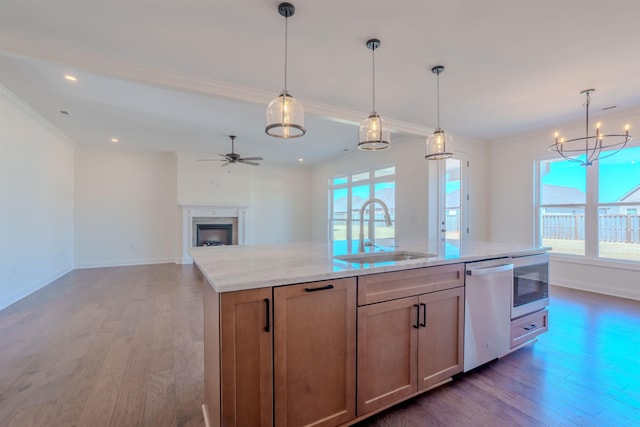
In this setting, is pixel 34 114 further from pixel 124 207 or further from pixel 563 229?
pixel 563 229

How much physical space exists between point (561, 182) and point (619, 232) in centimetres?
107

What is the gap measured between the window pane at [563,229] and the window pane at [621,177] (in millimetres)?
416

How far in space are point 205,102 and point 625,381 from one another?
4.87m

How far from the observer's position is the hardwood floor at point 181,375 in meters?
1.72

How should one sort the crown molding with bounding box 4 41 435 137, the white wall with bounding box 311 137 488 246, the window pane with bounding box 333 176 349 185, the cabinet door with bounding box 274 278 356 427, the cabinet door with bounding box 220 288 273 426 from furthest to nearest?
the window pane with bounding box 333 176 349 185
the white wall with bounding box 311 137 488 246
the crown molding with bounding box 4 41 435 137
the cabinet door with bounding box 274 278 356 427
the cabinet door with bounding box 220 288 273 426

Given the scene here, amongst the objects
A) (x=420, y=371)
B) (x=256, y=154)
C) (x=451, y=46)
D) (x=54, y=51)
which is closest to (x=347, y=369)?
(x=420, y=371)

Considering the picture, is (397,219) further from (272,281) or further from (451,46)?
(272,281)

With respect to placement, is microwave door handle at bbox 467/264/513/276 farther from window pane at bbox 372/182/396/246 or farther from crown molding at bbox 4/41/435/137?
window pane at bbox 372/182/396/246

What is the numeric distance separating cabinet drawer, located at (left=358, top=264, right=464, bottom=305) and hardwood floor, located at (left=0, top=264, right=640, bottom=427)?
0.74m

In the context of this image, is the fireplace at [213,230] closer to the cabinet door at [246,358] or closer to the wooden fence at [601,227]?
the cabinet door at [246,358]

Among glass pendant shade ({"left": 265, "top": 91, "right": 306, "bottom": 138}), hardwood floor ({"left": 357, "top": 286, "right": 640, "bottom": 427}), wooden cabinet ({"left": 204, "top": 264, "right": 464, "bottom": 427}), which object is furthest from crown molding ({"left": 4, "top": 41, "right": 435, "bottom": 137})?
hardwood floor ({"left": 357, "top": 286, "right": 640, "bottom": 427})

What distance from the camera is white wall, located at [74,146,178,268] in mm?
6289

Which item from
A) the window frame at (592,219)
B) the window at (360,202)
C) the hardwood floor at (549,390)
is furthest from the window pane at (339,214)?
the hardwood floor at (549,390)

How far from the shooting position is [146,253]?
6.82m
